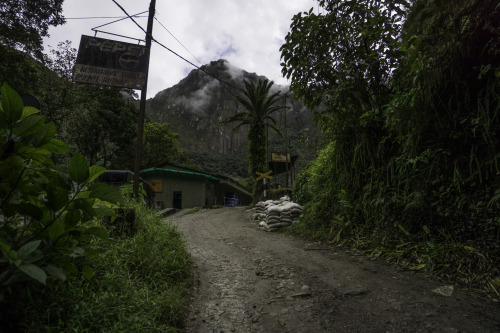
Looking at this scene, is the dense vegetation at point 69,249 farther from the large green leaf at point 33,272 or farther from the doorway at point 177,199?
the doorway at point 177,199

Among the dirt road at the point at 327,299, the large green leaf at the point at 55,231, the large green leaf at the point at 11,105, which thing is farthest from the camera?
the dirt road at the point at 327,299

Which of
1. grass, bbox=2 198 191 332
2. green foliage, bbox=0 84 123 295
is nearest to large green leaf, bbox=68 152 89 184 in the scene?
green foliage, bbox=0 84 123 295

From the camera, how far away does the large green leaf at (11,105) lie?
3.90 ft

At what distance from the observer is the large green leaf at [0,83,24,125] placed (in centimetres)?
119

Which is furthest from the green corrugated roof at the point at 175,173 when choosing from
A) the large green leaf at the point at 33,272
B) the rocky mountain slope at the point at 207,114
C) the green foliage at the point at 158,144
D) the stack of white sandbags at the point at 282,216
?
the rocky mountain slope at the point at 207,114

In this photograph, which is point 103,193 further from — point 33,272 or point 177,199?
point 177,199

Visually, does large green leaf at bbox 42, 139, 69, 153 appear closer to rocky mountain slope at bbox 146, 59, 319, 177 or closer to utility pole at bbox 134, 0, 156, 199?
utility pole at bbox 134, 0, 156, 199

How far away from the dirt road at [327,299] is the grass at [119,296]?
0.31 metres

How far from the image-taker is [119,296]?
8.00 ft

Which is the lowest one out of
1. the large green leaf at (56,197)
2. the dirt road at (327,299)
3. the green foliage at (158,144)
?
the dirt road at (327,299)

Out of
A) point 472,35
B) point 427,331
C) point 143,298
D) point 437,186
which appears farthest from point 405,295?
point 472,35

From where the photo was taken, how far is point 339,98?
4.91m

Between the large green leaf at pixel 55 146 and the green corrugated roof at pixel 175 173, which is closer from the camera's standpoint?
the large green leaf at pixel 55 146

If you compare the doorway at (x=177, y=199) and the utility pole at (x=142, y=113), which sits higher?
the utility pole at (x=142, y=113)
